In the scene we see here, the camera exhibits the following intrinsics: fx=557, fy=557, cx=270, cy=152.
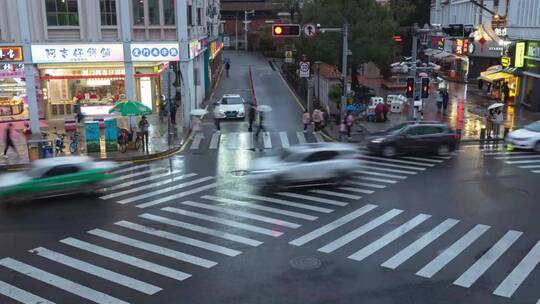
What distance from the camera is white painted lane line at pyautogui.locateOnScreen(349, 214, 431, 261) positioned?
45.8ft

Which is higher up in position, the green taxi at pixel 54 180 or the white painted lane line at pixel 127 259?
the green taxi at pixel 54 180

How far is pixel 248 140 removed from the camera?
30.7 m

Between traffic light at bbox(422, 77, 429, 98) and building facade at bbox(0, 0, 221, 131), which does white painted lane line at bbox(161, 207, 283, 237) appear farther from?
traffic light at bbox(422, 77, 429, 98)

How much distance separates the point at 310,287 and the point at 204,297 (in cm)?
230

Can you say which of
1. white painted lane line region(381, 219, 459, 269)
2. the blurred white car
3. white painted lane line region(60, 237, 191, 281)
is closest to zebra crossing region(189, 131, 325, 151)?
the blurred white car

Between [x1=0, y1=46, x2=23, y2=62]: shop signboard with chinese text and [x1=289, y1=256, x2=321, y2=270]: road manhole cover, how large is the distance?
24.3 m

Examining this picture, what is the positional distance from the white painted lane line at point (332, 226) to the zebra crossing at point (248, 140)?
11.3m

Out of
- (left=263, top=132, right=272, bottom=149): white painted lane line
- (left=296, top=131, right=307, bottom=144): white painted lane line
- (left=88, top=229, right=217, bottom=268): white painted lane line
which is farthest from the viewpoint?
(left=296, top=131, right=307, bottom=144): white painted lane line

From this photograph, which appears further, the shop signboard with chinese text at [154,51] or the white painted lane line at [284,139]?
the shop signboard with chinese text at [154,51]

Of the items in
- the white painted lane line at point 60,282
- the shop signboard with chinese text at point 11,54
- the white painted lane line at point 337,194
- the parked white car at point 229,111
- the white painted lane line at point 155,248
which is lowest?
the white painted lane line at point 60,282

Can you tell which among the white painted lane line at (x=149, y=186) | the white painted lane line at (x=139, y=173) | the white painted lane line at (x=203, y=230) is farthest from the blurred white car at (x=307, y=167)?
the white painted lane line at (x=139, y=173)

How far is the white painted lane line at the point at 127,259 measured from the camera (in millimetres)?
12898

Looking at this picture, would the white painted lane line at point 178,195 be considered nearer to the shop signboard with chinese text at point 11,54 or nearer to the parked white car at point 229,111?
the parked white car at point 229,111

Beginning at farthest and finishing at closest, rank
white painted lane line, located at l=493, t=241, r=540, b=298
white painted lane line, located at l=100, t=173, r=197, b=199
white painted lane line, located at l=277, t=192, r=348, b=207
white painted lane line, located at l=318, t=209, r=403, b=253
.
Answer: white painted lane line, located at l=100, t=173, r=197, b=199 < white painted lane line, located at l=277, t=192, r=348, b=207 < white painted lane line, located at l=318, t=209, r=403, b=253 < white painted lane line, located at l=493, t=241, r=540, b=298
